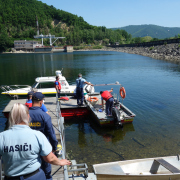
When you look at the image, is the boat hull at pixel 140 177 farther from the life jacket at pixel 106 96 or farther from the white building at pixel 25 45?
the white building at pixel 25 45

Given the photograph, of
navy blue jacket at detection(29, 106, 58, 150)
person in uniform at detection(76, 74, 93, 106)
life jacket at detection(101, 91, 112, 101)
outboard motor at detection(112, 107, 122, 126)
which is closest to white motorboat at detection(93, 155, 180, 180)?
navy blue jacket at detection(29, 106, 58, 150)

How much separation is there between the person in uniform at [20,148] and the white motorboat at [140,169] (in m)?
4.19

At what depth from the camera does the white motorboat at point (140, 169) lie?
661 cm

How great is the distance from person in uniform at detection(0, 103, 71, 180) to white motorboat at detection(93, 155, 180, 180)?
4193mm

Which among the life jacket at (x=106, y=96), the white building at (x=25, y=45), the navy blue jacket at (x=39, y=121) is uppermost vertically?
the white building at (x=25, y=45)

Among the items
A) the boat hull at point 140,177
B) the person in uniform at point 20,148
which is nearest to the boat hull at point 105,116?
the boat hull at point 140,177

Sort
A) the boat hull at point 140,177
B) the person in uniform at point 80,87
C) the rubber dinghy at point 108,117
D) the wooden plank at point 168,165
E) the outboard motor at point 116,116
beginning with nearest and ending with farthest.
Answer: the boat hull at point 140,177
the wooden plank at point 168,165
the outboard motor at point 116,116
the rubber dinghy at point 108,117
the person in uniform at point 80,87

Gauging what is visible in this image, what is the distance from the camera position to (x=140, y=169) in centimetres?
759

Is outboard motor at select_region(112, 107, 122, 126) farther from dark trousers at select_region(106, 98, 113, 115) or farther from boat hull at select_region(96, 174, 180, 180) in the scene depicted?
boat hull at select_region(96, 174, 180, 180)

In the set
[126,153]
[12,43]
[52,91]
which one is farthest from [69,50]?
[126,153]

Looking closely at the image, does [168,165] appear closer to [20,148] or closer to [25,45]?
[20,148]

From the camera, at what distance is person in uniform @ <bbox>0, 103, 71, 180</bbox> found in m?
2.85

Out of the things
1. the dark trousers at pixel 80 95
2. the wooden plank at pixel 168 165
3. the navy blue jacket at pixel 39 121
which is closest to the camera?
the navy blue jacket at pixel 39 121

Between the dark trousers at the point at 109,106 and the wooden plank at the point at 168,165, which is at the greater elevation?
the dark trousers at the point at 109,106
